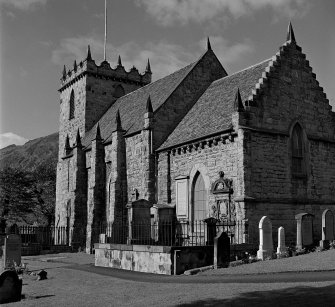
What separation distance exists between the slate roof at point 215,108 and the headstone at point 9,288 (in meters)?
13.8

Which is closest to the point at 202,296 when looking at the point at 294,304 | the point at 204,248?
the point at 294,304

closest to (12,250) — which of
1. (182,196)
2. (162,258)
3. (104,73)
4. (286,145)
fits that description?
(162,258)

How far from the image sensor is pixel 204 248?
1862 centimetres

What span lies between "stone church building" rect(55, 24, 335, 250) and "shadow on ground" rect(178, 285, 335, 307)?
10.4 metres

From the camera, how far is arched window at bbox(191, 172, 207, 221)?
2544cm

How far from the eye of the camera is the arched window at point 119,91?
155ft

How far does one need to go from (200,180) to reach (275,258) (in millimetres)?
7697

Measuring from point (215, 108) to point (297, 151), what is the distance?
5.70m

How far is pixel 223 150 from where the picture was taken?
24.1 meters

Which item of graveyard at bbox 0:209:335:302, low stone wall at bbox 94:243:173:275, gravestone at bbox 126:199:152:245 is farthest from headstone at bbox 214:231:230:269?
gravestone at bbox 126:199:152:245

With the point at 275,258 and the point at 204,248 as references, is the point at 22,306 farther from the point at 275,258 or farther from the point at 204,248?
the point at 275,258

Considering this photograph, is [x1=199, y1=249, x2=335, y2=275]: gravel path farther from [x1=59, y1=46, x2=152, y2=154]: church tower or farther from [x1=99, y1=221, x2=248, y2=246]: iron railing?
[x1=59, y1=46, x2=152, y2=154]: church tower

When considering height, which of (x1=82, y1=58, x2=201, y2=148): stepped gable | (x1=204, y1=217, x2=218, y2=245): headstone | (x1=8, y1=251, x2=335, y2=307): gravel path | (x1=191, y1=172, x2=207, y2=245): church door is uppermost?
(x1=82, y1=58, x2=201, y2=148): stepped gable

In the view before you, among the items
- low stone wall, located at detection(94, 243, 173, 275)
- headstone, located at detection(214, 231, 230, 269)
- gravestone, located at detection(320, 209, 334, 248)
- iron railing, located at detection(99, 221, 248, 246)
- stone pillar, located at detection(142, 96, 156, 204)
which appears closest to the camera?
headstone, located at detection(214, 231, 230, 269)
